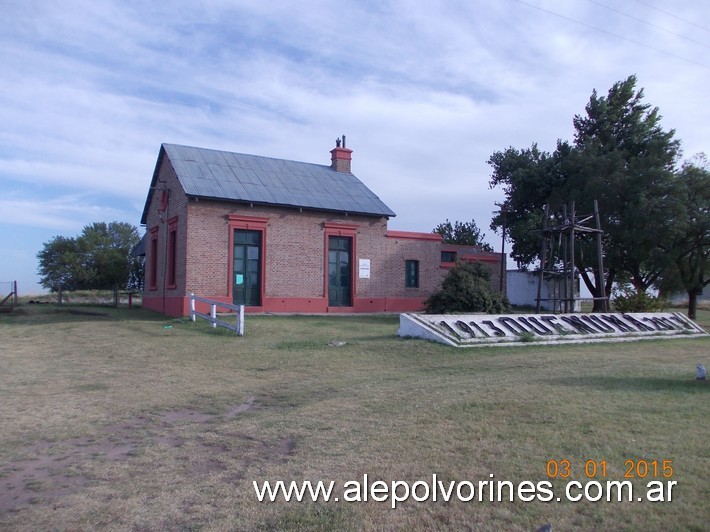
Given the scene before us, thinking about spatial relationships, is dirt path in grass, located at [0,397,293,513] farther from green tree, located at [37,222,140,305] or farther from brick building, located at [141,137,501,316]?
green tree, located at [37,222,140,305]

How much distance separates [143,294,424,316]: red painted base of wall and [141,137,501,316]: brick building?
1.7 inches

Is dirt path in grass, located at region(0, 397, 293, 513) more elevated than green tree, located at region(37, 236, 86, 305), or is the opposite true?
green tree, located at region(37, 236, 86, 305)

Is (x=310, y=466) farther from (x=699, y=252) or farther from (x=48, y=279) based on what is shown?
(x=48, y=279)

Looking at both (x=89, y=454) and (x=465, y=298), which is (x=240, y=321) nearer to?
(x=465, y=298)

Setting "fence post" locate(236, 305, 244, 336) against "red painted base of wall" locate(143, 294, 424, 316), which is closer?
"fence post" locate(236, 305, 244, 336)

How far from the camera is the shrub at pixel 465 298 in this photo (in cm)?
1795

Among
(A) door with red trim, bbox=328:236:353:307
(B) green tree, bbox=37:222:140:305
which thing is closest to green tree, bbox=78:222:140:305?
(B) green tree, bbox=37:222:140:305

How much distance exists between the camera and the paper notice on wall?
27375 millimetres

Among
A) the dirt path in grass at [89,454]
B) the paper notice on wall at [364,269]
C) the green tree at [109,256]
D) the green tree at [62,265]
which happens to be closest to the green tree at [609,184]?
the paper notice on wall at [364,269]

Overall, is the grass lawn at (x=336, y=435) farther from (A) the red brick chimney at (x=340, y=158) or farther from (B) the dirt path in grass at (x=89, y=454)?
(A) the red brick chimney at (x=340, y=158)

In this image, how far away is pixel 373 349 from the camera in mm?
14242

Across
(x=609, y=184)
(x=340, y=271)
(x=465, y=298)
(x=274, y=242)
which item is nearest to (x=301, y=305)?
(x=340, y=271)

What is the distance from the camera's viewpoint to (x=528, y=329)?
1584 centimetres

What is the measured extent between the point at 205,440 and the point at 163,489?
5.01ft
